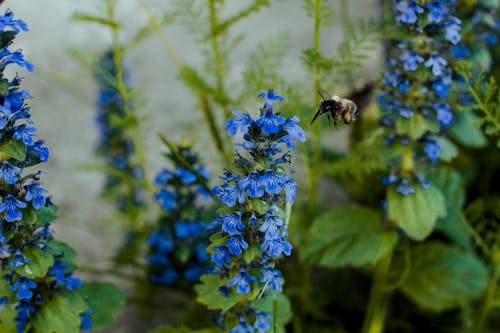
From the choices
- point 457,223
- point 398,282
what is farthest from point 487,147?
point 398,282

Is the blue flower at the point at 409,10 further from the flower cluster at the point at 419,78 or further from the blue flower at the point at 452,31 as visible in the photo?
the blue flower at the point at 452,31

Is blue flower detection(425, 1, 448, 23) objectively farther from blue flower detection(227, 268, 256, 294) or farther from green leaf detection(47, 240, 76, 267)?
green leaf detection(47, 240, 76, 267)

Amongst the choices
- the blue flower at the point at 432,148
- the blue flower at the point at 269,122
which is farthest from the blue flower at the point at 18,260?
the blue flower at the point at 432,148

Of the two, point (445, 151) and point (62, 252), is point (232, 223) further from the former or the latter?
point (445, 151)

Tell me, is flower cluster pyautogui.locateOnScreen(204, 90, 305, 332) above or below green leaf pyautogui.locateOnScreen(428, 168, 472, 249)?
below

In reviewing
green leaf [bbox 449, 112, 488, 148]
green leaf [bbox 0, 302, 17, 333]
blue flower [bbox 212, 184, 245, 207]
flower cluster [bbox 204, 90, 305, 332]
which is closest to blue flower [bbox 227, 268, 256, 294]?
flower cluster [bbox 204, 90, 305, 332]

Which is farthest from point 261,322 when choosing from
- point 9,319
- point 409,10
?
point 409,10

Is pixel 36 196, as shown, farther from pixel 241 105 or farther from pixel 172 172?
pixel 241 105
